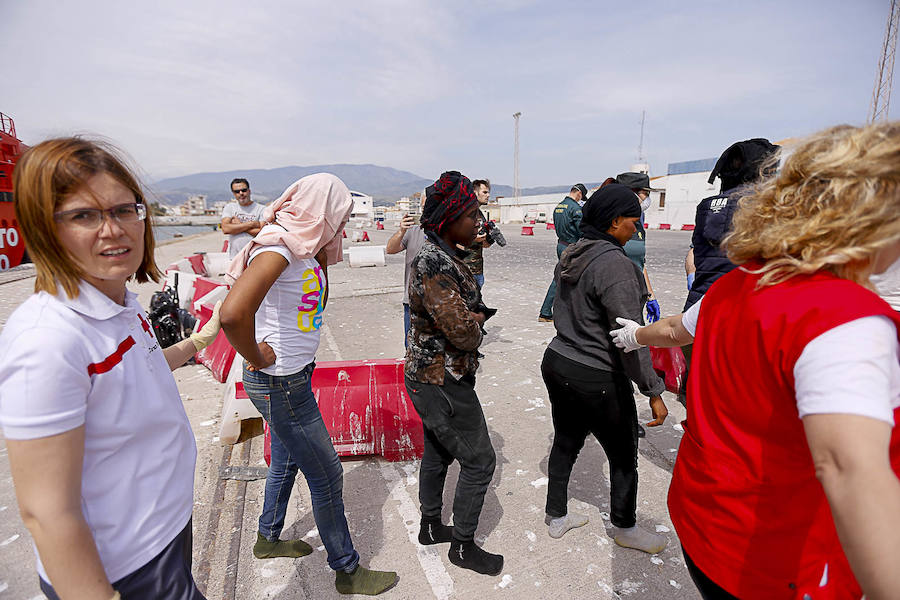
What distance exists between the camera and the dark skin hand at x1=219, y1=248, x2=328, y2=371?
75.3 inches

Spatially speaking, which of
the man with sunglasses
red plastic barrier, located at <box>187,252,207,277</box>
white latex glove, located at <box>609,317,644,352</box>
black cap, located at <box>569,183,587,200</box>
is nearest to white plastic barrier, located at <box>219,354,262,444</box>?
white latex glove, located at <box>609,317,644,352</box>

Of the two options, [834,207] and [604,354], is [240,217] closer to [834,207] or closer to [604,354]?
[604,354]

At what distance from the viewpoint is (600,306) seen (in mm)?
2471

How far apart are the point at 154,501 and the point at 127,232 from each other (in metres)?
0.74

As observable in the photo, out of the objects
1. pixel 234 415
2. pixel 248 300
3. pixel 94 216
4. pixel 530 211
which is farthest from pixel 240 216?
pixel 530 211

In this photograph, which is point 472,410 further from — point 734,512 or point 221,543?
point 221,543

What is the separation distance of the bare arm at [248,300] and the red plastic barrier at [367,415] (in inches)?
66.4

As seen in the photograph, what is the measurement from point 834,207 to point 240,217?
7591mm

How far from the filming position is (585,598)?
2.40 meters

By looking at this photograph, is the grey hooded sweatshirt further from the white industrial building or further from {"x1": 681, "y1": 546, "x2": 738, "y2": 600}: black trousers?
the white industrial building

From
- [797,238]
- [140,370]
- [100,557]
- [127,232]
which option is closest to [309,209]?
[127,232]

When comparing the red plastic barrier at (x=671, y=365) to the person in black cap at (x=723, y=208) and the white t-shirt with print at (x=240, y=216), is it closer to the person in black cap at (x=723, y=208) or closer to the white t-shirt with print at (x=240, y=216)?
the person in black cap at (x=723, y=208)

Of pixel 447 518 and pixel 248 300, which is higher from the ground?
pixel 248 300

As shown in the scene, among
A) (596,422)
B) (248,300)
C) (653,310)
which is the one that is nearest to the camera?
(248,300)
